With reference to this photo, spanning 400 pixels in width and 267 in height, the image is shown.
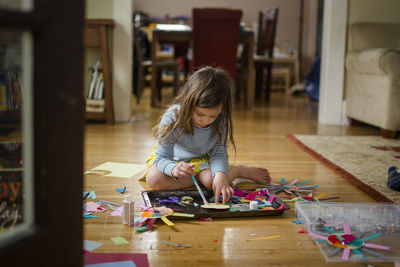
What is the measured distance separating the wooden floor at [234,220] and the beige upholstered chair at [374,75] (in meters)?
0.22

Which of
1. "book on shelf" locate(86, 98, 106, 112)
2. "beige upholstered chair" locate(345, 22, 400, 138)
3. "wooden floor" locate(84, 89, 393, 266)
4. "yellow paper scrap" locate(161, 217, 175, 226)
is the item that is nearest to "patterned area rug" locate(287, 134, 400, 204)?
"wooden floor" locate(84, 89, 393, 266)

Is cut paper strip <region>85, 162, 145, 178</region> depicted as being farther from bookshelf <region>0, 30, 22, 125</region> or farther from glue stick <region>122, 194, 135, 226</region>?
bookshelf <region>0, 30, 22, 125</region>

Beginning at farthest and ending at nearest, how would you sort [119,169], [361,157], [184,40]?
[184,40] < [361,157] < [119,169]

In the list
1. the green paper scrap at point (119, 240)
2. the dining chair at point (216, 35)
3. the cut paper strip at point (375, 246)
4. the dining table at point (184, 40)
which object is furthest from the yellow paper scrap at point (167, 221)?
the dining table at point (184, 40)

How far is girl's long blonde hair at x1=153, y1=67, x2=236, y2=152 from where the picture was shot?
1693mm

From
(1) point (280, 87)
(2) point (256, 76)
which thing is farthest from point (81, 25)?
(1) point (280, 87)

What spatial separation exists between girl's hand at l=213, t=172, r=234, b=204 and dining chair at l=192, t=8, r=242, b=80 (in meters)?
2.91

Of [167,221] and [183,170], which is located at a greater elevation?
[183,170]

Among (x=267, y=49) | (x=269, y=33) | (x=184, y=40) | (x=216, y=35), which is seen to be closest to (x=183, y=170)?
(x=216, y=35)

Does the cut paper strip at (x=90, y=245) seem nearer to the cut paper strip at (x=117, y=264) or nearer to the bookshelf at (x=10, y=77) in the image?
the cut paper strip at (x=117, y=264)

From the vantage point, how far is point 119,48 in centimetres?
367

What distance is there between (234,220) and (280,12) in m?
7.36

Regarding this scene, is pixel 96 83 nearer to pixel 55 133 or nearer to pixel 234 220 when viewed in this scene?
pixel 234 220

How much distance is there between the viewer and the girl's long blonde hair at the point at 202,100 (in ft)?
5.56
